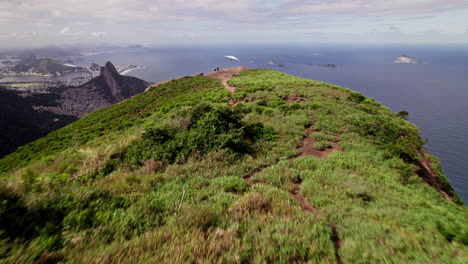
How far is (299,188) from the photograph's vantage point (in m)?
6.14

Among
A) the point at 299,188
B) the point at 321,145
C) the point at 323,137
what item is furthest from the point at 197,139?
the point at 323,137

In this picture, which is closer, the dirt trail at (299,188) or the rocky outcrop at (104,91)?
the dirt trail at (299,188)

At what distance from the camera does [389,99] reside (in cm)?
12288

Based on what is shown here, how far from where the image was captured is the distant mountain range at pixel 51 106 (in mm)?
63500

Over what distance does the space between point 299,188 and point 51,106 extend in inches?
5797

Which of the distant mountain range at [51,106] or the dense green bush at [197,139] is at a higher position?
the dense green bush at [197,139]

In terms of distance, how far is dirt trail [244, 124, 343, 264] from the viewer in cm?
374

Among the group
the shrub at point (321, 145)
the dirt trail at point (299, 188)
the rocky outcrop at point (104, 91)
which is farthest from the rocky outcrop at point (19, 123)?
the shrub at point (321, 145)

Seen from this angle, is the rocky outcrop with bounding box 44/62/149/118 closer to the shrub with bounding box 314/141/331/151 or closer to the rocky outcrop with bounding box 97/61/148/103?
the rocky outcrop with bounding box 97/61/148/103

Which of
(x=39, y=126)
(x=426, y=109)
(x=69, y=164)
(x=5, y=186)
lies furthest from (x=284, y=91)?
(x=426, y=109)

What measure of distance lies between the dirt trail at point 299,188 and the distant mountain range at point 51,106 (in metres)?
74.7

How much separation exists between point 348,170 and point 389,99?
150m

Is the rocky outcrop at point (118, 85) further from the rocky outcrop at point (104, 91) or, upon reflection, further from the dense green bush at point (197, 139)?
the dense green bush at point (197, 139)

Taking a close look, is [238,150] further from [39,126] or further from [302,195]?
[39,126]
